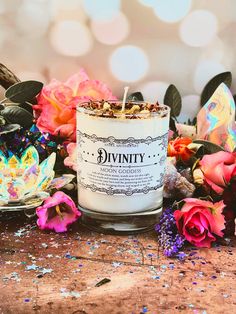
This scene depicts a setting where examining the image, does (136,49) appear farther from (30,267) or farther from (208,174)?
(30,267)

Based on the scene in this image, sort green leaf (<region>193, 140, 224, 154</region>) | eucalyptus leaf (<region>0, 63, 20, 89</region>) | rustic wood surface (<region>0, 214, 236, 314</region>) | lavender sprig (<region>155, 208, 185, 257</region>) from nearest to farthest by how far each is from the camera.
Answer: rustic wood surface (<region>0, 214, 236, 314</region>)
lavender sprig (<region>155, 208, 185, 257</region>)
green leaf (<region>193, 140, 224, 154</region>)
eucalyptus leaf (<region>0, 63, 20, 89</region>)

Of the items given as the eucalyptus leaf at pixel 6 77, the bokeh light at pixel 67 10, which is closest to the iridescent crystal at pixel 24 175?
the eucalyptus leaf at pixel 6 77

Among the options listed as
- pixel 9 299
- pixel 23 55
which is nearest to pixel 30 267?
pixel 9 299

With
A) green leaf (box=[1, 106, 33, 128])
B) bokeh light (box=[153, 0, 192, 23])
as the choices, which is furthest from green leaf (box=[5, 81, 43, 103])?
bokeh light (box=[153, 0, 192, 23])

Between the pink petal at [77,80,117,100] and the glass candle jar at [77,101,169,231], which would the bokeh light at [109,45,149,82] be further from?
the glass candle jar at [77,101,169,231]

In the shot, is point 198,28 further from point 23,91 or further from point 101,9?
point 23,91

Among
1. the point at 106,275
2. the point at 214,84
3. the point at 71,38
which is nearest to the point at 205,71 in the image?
the point at 214,84

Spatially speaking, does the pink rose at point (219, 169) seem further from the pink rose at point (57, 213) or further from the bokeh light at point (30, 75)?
the bokeh light at point (30, 75)
